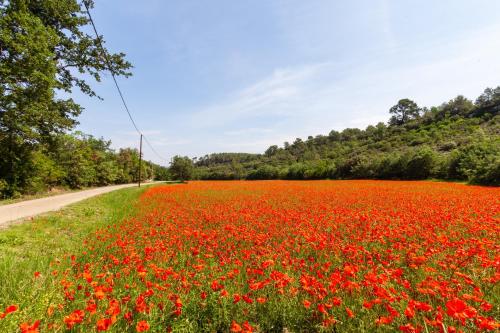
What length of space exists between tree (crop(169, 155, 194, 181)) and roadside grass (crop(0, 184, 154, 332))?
186 ft

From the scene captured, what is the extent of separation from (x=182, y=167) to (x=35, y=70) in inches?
2165

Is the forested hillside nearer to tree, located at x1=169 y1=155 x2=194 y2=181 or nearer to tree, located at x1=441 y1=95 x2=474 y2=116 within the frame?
tree, located at x1=441 y1=95 x2=474 y2=116

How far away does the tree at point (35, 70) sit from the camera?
44.2 feet

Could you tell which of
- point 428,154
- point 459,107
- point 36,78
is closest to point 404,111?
point 459,107

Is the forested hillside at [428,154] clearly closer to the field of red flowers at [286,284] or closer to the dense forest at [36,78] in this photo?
the field of red flowers at [286,284]

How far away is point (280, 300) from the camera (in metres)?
3.58

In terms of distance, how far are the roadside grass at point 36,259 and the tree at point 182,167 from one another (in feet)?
186

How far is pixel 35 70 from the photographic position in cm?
1366

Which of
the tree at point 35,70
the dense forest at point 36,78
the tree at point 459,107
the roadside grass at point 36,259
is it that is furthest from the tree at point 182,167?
the tree at point 459,107

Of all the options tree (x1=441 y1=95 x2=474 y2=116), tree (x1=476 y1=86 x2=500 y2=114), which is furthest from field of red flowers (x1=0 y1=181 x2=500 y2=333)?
tree (x1=441 y1=95 x2=474 y2=116)

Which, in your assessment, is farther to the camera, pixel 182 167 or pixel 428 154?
pixel 182 167

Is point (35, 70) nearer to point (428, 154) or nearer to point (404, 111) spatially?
point (428, 154)

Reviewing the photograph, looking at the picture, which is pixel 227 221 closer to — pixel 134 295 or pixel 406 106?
pixel 134 295

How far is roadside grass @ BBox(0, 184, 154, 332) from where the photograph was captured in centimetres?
313
